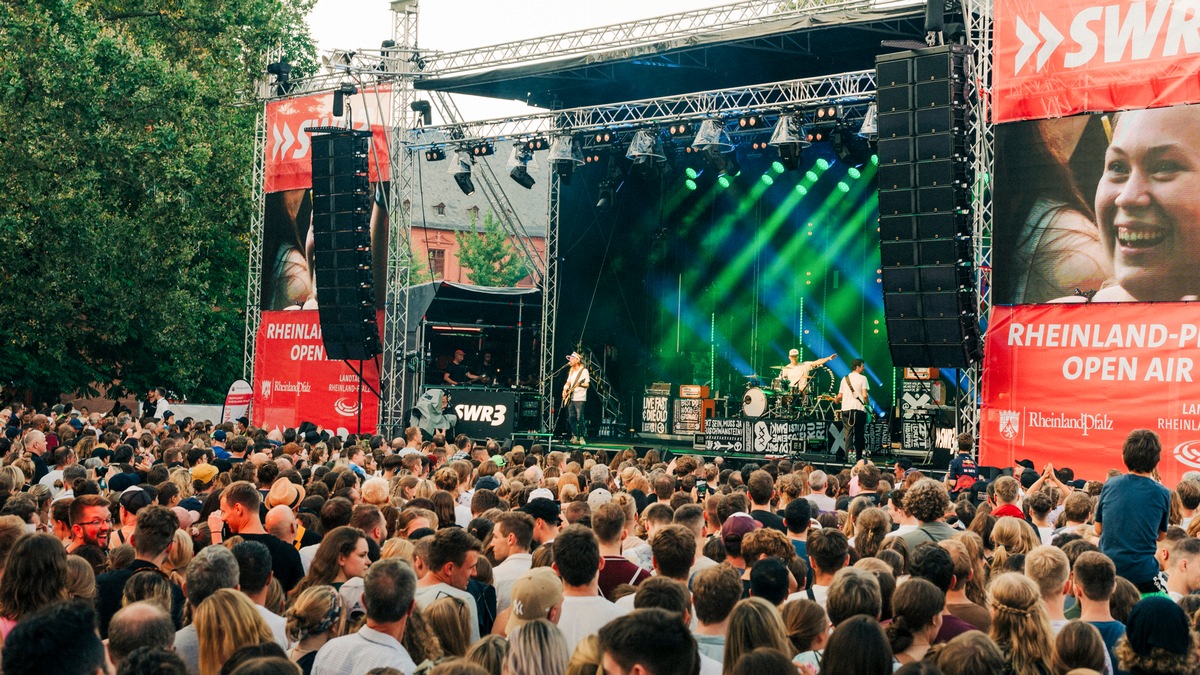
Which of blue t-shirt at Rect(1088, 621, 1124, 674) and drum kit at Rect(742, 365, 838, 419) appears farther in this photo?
drum kit at Rect(742, 365, 838, 419)

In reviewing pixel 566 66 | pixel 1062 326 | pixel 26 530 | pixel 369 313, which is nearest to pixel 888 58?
pixel 1062 326

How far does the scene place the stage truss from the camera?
1486cm

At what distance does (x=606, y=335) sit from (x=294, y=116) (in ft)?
24.3

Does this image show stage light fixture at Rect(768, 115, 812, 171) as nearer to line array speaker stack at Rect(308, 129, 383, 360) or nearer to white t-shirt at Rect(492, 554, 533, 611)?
line array speaker stack at Rect(308, 129, 383, 360)

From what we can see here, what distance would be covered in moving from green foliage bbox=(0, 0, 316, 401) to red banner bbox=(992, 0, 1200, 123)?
15741 mm

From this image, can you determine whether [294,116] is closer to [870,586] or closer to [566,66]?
[566,66]

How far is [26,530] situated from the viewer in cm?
568

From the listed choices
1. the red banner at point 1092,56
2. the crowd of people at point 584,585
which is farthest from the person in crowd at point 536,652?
the red banner at point 1092,56

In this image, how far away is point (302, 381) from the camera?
22.6 meters

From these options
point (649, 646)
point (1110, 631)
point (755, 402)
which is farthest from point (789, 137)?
point (649, 646)

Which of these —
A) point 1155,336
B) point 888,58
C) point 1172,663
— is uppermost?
point 888,58

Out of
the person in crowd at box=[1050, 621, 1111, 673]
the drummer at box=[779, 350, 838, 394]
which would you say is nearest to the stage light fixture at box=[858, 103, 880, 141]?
the drummer at box=[779, 350, 838, 394]

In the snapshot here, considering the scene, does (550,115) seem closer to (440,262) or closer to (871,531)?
(871,531)

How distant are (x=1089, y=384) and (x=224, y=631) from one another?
1211 centimetres
